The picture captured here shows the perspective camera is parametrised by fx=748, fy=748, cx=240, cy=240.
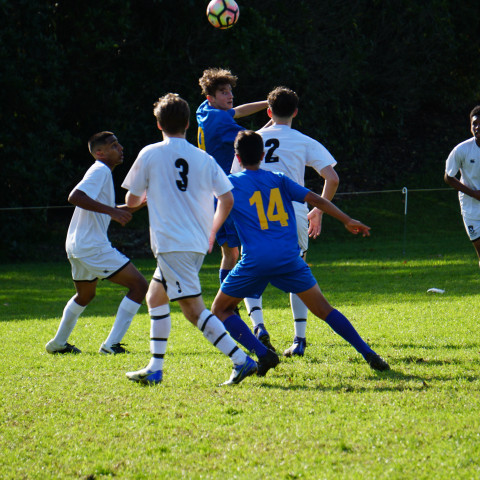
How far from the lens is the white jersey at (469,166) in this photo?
9.05 m

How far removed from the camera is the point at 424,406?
191 inches

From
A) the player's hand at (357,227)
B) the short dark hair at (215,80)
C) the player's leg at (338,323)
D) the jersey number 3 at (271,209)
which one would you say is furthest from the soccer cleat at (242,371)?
the short dark hair at (215,80)

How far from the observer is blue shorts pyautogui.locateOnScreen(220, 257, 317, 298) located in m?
5.92

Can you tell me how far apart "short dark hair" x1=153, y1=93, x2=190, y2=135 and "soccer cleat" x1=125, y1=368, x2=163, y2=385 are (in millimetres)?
1860

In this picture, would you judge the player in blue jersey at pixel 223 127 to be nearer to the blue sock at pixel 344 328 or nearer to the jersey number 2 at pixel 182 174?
the blue sock at pixel 344 328

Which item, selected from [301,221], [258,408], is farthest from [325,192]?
[258,408]

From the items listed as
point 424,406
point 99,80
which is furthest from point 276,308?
point 99,80

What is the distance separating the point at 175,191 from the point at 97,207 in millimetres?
1415

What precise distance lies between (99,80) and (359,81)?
9792 mm

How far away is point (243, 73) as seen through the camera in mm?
21266

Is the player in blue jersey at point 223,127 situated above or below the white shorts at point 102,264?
above

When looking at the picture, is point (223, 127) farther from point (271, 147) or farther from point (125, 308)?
point (125, 308)

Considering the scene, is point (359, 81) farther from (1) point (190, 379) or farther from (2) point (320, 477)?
(2) point (320, 477)

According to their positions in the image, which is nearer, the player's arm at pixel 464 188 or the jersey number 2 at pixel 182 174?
the jersey number 2 at pixel 182 174
